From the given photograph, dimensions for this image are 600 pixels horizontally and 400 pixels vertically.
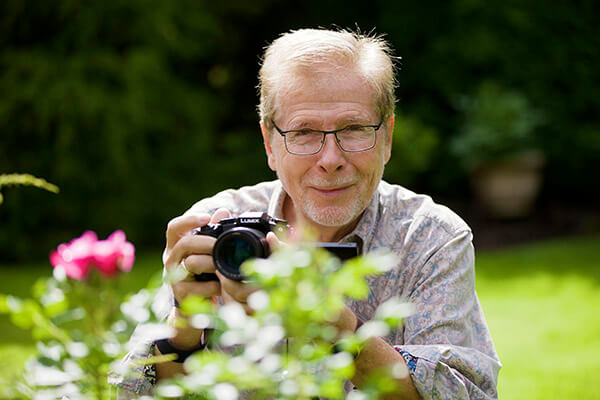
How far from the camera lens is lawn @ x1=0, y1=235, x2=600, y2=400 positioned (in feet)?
10.4

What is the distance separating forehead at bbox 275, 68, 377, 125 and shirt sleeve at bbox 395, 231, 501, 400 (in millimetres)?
409

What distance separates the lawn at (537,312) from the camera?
3.16 meters

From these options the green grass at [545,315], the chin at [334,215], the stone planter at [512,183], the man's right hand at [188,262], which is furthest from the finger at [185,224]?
the stone planter at [512,183]

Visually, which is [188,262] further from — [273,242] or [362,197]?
[362,197]

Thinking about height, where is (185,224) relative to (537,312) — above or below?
below

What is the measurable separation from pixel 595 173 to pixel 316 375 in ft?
24.2

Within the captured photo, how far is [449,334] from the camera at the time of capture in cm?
155

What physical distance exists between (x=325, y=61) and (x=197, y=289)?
2.27 feet

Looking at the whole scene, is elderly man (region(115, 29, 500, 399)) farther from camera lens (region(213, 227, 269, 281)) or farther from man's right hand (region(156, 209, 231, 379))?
camera lens (region(213, 227, 269, 281))

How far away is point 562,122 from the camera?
282 inches

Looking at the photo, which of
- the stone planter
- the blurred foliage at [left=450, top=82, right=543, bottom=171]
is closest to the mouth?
the blurred foliage at [left=450, top=82, right=543, bottom=171]

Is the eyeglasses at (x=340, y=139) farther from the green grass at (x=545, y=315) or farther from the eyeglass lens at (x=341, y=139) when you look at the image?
the green grass at (x=545, y=315)

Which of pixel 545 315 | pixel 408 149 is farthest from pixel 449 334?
pixel 408 149

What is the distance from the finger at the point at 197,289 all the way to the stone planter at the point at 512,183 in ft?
19.8
